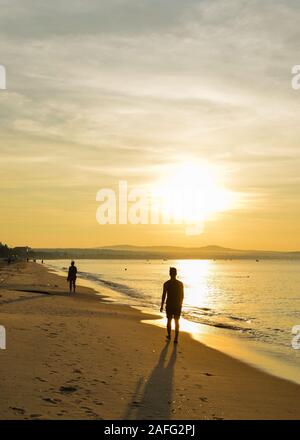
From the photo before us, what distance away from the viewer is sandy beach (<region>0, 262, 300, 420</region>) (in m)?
8.20

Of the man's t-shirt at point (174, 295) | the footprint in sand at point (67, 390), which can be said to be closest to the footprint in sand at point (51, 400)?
the footprint in sand at point (67, 390)

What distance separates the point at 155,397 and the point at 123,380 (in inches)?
51.0

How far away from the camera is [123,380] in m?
10.3

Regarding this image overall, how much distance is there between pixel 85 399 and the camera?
28.1ft

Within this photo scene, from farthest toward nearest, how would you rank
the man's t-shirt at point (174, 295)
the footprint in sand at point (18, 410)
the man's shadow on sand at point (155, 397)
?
1. the man's t-shirt at point (174, 295)
2. the man's shadow on sand at point (155, 397)
3. the footprint in sand at point (18, 410)

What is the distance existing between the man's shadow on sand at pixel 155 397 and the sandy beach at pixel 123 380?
0.02 metres

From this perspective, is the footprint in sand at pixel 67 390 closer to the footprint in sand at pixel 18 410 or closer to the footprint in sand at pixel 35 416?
the footprint in sand at pixel 18 410

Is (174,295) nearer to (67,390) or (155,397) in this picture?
(155,397)

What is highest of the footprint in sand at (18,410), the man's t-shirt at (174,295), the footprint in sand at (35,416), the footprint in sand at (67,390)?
the man's t-shirt at (174,295)

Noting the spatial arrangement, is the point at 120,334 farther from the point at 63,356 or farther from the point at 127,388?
the point at 127,388

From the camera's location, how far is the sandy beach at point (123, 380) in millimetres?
8203

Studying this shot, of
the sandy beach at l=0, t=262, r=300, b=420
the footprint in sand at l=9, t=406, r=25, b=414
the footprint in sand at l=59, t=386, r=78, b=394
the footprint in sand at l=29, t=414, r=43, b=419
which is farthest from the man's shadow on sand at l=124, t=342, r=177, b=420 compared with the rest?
the footprint in sand at l=9, t=406, r=25, b=414
